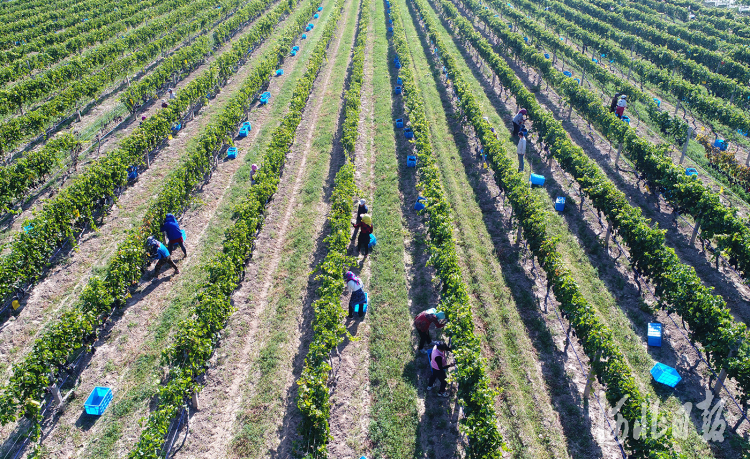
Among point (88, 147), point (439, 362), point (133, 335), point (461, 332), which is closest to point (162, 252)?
point (133, 335)

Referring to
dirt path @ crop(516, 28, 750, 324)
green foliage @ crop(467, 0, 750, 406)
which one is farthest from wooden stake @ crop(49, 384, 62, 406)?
dirt path @ crop(516, 28, 750, 324)

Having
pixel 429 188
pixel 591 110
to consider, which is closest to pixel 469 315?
pixel 429 188

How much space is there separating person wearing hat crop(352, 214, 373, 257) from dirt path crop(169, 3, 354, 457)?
5.02ft

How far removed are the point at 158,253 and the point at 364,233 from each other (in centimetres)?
662

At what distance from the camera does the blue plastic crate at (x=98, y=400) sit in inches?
412

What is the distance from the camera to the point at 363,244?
15.6 metres

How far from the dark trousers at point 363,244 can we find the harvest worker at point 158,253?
6.04 metres

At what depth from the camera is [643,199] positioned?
19.1 metres

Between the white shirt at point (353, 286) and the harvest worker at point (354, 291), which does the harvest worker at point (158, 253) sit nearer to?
the harvest worker at point (354, 291)

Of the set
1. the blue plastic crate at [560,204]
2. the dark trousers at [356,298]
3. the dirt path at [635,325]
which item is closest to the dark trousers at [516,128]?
the dirt path at [635,325]

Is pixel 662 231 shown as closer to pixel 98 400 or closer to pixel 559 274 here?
pixel 559 274

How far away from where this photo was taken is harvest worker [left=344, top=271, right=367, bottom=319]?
1269 centimetres

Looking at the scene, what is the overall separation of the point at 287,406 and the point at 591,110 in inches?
821

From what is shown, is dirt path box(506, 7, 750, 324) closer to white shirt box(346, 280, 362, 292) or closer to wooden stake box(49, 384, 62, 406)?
white shirt box(346, 280, 362, 292)
